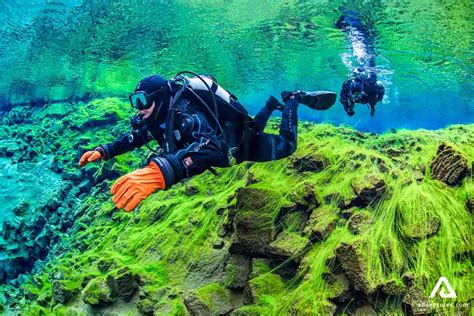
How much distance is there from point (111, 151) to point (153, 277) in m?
1.68

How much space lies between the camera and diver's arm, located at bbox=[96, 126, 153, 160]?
15.2 feet

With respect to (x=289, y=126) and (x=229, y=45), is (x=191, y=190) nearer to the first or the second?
(x=289, y=126)

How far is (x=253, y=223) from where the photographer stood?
399 cm

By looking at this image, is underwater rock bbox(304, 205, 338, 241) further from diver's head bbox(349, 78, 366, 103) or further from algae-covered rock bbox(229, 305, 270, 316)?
diver's head bbox(349, 78, 366, 103)

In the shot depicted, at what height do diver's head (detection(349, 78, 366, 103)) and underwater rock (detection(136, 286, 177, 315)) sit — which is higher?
diver's head (detection(349, 78, 366, 103))

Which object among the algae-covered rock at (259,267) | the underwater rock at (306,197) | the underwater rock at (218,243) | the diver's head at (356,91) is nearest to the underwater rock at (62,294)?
the underwater rock at (218,243)

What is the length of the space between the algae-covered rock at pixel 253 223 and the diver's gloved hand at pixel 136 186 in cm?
142

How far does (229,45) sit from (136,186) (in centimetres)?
1155

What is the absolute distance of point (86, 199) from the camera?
343 inches

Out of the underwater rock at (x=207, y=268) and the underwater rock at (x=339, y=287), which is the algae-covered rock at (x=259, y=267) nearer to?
the underwater rock at (x=207, y=268)

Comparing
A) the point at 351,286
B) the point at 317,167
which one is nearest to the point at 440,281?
the point at 351,286

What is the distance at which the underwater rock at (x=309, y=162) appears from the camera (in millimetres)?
5312

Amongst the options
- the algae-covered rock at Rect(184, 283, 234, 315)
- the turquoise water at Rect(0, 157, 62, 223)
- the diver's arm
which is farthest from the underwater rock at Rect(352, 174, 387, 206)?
the turquoise water at Rect(0, 157, 62, 223)

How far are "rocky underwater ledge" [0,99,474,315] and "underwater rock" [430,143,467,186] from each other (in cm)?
1
